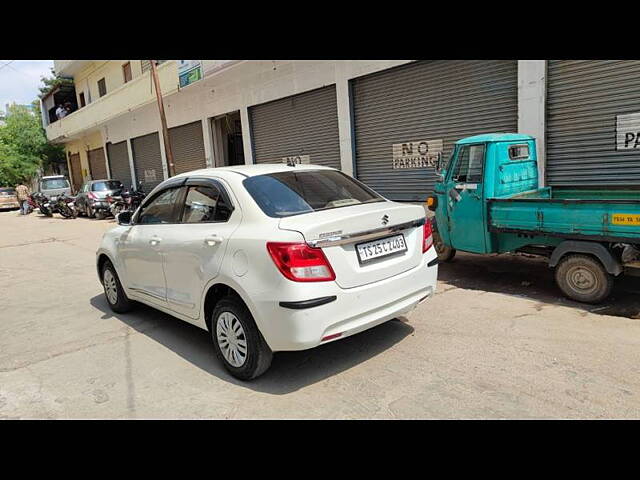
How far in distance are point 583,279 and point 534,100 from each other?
174 inches

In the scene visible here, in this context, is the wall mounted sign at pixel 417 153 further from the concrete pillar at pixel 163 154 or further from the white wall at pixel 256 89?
the concrete pillar at pixel 163 154

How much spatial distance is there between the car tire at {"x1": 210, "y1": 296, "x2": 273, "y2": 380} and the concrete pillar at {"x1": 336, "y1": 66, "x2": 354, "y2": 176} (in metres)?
8.81

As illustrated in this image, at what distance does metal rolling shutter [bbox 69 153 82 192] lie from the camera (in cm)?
3495

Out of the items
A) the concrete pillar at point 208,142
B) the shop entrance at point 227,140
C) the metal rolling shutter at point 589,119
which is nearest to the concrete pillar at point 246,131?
the shop entrance at point 227,140

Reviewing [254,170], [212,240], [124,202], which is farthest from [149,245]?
[124,202]

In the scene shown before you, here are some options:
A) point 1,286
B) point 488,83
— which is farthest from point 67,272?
point 488,83

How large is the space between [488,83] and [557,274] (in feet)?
16.9

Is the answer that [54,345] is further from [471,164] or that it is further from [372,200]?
[471,164]

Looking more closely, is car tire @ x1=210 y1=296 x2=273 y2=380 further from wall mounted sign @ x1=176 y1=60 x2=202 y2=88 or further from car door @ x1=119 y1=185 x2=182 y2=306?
wall mounted sign @ x1=176 y1=60 x2=202 y2=88

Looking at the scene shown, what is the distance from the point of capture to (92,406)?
3400mm

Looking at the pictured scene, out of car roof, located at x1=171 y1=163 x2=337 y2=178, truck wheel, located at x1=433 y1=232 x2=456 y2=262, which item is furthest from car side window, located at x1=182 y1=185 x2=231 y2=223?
truck wheel, located at x1=433 y1=232 x2=456 y2=262

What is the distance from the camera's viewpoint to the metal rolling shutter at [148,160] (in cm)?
2241

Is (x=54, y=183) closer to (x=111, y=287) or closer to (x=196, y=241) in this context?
(x=111, y=287)
